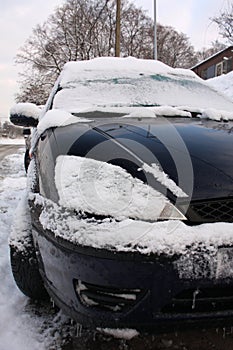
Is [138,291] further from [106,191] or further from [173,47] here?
[173,47]

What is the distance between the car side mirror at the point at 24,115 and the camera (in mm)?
2666

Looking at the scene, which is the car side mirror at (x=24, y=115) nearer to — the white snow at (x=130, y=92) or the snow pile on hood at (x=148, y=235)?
the white snow at (x=130, y=92)

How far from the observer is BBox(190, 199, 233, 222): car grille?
1.27 meters

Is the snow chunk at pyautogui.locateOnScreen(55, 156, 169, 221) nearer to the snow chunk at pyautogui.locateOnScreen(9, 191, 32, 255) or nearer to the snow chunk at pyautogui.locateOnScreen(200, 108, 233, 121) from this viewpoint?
the snow chunk at pyautogui.locateOnScreen(9, 191, 32, 255)

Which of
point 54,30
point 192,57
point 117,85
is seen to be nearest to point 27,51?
point 54,30

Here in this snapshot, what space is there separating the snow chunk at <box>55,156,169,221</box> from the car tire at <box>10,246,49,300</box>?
514 millimetres

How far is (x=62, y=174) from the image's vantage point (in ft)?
4.75

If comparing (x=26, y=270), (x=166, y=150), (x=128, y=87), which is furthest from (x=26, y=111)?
(x=166, y=150)

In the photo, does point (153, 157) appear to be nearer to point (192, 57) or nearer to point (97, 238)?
point (97, 238)

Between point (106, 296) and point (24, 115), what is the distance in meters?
1.81

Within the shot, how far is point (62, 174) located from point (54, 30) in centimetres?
2985

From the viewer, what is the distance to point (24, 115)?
2.67 metres

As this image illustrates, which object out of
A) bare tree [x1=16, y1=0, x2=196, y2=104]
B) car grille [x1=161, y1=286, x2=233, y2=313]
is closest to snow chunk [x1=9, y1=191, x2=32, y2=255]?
car grille [x1=161, y1=286, x2=233, y2=313]

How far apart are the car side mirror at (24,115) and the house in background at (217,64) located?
2503 centimetres
